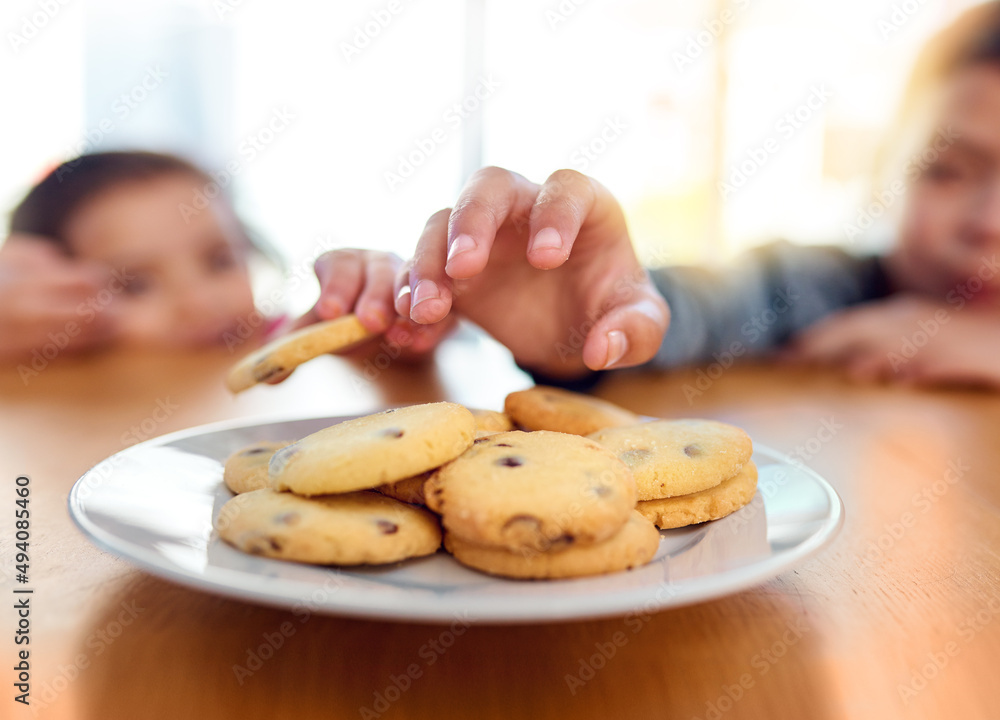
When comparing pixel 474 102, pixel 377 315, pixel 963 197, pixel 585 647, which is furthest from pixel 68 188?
pixel 474 102

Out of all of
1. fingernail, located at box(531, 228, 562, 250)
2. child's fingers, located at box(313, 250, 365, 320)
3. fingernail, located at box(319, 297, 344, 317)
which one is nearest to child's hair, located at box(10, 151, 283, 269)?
→ child's fingers, located at box(313, 250, 365, 320)

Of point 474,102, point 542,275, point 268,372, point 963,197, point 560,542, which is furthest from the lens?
point 474,102

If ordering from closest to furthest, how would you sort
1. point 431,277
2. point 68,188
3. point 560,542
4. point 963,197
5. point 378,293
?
point 560,542, point 431,277, point 378,293, point 963,197, point 68,188

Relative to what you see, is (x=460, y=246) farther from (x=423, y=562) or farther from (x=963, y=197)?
(x=963, y=197)

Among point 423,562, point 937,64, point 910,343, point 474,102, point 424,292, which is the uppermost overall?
point 474,102

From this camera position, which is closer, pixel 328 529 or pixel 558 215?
pixel 328 529

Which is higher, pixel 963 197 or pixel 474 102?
pixel 474 102

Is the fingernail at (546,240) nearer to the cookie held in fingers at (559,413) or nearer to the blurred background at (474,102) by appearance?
the cookie held in fingers at (559,413)
